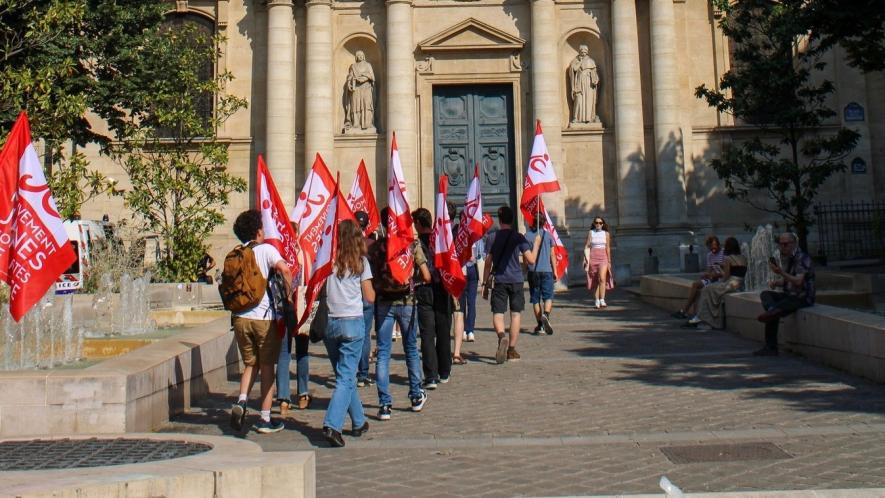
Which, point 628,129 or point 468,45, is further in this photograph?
point 468,45

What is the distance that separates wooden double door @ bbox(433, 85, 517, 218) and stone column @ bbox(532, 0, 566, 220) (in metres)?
1.32

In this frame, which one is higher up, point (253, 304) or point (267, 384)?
point (253, 304)

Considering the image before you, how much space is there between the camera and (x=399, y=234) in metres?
10.2

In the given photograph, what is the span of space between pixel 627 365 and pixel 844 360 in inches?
108

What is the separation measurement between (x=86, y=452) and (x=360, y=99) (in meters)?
24.4

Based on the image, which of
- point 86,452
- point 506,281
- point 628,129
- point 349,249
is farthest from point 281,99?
point 86,452

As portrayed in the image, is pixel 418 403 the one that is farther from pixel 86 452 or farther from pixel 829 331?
pixel 829 331

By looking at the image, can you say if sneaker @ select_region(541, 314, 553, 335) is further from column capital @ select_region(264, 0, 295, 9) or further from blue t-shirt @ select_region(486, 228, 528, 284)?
column capital @ select_region(264, 0, 295, 9)

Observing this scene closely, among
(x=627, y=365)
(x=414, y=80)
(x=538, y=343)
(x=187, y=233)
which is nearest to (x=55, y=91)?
(x=187, y=233)

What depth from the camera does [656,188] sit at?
1155 inches

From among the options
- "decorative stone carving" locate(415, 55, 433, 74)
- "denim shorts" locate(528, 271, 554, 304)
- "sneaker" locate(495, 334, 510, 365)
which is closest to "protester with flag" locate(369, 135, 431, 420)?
"sneaker" locate(495, 334, 510, 365)

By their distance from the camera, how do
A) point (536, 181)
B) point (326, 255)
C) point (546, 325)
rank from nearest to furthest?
point (326, 255) < point (546, 325) < point (536, 181)

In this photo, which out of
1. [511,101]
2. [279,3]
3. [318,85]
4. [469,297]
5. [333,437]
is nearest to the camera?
[333,437]

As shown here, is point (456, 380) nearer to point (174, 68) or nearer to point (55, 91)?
point (55, 91)
